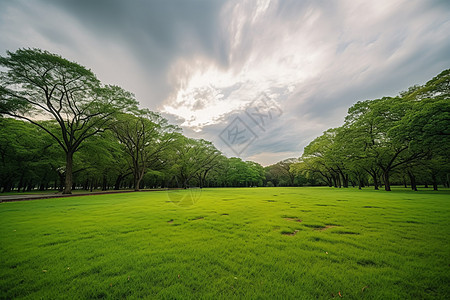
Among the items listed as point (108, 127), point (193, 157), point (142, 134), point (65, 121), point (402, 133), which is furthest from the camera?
point (193, 157)

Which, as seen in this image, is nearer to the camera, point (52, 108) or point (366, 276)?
point (366, 276)

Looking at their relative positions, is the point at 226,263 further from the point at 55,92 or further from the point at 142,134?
the point at 142,134

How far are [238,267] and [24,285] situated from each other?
2983 mm

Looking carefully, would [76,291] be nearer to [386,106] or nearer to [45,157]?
[386,106]

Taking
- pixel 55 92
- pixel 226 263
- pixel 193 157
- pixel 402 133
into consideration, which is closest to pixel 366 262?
pixel 226 263

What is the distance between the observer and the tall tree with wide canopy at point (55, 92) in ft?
48.4

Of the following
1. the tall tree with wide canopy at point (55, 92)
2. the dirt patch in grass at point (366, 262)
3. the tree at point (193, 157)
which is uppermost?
the tall tree with wide canopy at point (55, 92)

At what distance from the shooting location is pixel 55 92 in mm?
17312

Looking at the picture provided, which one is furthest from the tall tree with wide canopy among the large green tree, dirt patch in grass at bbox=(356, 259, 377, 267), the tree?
dirt patch in grass at bbox=(356, 259, 377, 267)

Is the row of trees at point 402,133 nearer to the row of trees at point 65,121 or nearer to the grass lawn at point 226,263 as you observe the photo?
the grass lawn at point 226,263

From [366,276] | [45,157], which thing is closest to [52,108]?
[45,157]

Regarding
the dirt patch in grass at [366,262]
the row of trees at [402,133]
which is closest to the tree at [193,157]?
the row of trees at [402,133]

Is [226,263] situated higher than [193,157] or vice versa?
[193,157]

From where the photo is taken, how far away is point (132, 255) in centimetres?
299
